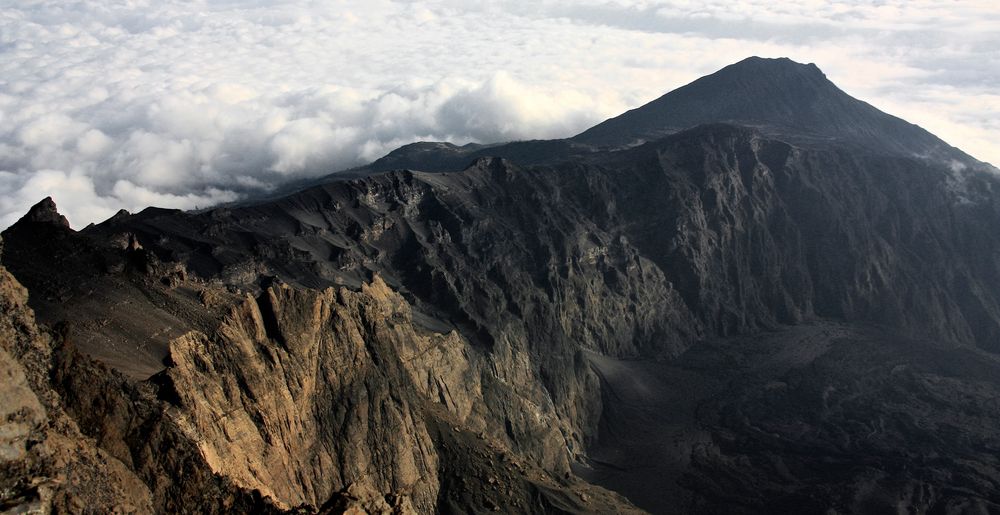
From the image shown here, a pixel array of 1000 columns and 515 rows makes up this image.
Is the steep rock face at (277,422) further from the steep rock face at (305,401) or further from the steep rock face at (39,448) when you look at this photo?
the steep rock face at (305,401)

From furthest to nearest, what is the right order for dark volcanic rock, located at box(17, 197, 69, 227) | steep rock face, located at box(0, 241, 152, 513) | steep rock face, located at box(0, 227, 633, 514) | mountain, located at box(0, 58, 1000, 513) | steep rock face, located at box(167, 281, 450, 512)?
1. dark volcanic rock, located at box(17, 197, 69, 227)
2. steep rock face, located at box(167, 281, 450, 512)
3. mountain, located at box(0, 58, 1000, 513)
4. steep rock face, located at box(0, 227, 633, 514)
5. steep rock face, located at box(0, 241, 152, 513)

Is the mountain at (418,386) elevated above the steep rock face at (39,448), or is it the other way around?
the steep rock face at (39,448)

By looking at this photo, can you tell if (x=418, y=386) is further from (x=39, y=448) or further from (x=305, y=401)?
(x=39, y=448)

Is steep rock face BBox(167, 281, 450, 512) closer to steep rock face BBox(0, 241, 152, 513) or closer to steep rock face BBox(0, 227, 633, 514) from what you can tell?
steep rock face BBox(0, 227, 633, 514)

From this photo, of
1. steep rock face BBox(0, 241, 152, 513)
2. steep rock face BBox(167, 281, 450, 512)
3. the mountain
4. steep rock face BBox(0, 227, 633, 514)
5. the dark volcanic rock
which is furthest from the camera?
the dark volcanic rock

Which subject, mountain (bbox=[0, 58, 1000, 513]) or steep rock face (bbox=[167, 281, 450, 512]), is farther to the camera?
steep rock face (bbox=[167, 281, 450, 512])

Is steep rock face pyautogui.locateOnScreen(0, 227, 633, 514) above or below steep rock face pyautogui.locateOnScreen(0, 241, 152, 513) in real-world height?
below

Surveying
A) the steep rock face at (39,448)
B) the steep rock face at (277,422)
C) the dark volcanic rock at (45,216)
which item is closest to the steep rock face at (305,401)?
the steep rock face at (277,422)

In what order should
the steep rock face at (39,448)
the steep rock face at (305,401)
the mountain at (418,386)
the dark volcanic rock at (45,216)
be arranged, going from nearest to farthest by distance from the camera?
the steep rock face at (39,448), the mountain at (418,386), the steep rock face at (305,401), the dark volcanic rock at (45,216)

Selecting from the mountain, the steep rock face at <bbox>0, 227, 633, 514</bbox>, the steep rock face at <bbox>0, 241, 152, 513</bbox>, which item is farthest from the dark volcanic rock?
the steep rock face at <bbox>0, 241, 152, 513</bbox>

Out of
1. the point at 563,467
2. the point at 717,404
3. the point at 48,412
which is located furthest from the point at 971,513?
the point at 48,412

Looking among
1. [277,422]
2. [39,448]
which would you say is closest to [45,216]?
[277,422]
